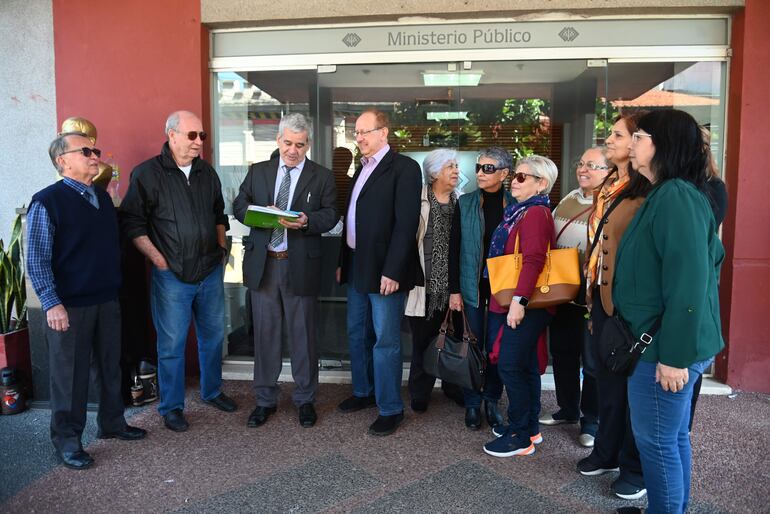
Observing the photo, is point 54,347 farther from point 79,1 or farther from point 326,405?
point 79,1

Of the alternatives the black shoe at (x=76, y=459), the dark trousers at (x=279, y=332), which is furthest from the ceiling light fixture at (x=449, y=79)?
the black shoe at (x=76, y=459)

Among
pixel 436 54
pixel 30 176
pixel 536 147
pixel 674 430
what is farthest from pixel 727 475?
pixel 30 176

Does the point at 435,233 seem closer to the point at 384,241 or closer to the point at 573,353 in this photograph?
the point at 384,241

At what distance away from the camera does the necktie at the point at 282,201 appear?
3934 millimetres

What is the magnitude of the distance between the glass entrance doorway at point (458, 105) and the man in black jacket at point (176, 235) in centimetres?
113

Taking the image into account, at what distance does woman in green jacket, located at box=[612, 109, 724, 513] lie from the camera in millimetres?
2186

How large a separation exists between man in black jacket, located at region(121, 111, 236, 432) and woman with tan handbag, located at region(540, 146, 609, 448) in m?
2.35

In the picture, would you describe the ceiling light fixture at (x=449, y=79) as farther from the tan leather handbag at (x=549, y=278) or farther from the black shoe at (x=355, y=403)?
the black shoe at (x=355, y=403)

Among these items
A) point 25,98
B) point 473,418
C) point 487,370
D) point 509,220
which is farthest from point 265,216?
point 25,98

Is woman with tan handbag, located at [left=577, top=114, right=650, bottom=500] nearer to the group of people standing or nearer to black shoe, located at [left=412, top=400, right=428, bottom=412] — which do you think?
the group of people standing

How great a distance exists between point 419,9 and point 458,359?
2797 mm

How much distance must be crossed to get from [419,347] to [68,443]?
7.53 ft

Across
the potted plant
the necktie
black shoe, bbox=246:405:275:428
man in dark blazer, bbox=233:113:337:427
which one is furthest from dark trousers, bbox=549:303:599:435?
the potted plant

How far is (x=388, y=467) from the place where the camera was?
11.0 feet
